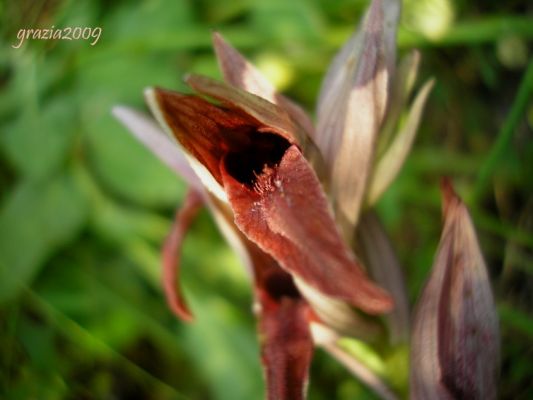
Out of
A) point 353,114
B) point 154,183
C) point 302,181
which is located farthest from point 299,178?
point 154,183

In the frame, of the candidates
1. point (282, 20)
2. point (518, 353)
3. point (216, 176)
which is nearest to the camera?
point (216, 176)

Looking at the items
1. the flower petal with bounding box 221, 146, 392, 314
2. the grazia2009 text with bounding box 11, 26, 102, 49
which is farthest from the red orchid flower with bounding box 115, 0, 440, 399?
the grazia2009 text with bounding box 11, 26, 102, 49

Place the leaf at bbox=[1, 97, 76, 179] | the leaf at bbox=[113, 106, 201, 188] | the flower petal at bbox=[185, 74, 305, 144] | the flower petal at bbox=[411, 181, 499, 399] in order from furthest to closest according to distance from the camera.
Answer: the leaf at bbox=[1, 97, 76, 179] → the leaf at bbox=[113, 106, 201, 188] → the flower petal at bbox=[411, 181, 499, 399] → the flower petal at bbox=[185, 74, 305, 144]

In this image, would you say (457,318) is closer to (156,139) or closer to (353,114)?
(353,114)

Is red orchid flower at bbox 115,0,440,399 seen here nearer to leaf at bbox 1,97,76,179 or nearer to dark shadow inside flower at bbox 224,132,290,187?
dark shadow inside flower at bbox 224,132,290,187

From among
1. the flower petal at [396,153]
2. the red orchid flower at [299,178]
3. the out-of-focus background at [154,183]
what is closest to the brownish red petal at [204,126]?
the red orchid flower at [299,178]

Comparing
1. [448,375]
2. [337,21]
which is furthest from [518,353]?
[337,21]

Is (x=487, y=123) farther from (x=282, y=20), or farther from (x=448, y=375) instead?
(x=448, y=375)
